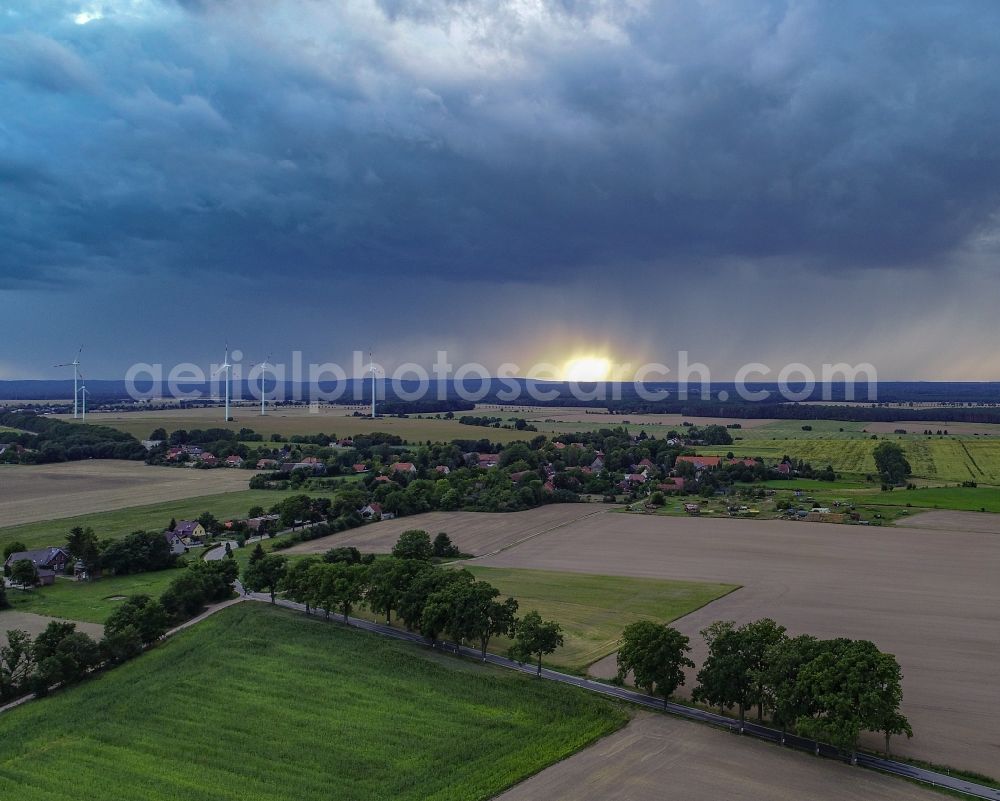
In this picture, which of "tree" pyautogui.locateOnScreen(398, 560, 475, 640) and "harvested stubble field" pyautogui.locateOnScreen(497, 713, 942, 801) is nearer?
"harvested stubble field" pyautogui.locateOnScreen(497, 713, 942, 801)

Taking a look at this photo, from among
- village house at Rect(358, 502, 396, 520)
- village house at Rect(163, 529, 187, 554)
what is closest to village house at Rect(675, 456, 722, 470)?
village house at Rect(358, 502, 396, 520)

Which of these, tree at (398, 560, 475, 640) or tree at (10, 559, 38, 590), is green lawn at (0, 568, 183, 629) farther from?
tree at (398, 560, 475, 640)

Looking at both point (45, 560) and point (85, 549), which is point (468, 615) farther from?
point (45, 560)

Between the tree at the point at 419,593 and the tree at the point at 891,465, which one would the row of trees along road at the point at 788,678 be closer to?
the tree at the point at 419,593

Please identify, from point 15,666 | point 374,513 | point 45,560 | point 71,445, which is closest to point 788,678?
point 15,666

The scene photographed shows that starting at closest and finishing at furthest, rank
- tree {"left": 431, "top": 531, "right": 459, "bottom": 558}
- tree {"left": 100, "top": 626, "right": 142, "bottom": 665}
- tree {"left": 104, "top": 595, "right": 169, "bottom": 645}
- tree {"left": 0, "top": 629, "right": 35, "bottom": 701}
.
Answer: tree {"left": 0, "top": 629, "right": 35, "bottom": 701}, tree {"left": 100, "top": 626, "right": 142, "bottom": 665}, tree {"left": 104, "top": 595, "right": 169, "bottom": 645}, tree {"left": 431, "top": 531, "right": 459, "bottom": 558}

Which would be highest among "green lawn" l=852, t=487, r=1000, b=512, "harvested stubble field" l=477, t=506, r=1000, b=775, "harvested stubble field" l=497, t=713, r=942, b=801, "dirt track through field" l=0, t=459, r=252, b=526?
"green lawn" l=852, t=487, r=1000, b=512
